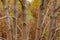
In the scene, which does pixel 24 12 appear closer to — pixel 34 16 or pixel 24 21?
pixel 24 21

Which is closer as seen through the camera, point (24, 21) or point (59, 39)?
point (24, 21)

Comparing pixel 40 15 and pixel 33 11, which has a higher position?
pixel 40 15

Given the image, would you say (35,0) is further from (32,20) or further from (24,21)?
(24,21)

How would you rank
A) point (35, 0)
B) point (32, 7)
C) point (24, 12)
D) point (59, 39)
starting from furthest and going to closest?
point (32, 7) < point (35, 0) < point (59, 39) < point (24, 12)

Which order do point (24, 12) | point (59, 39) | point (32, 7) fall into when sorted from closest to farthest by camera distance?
point (24, 12) < point (59, 39) < point (32, 7)

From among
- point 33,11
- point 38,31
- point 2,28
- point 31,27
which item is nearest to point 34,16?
point 33,11

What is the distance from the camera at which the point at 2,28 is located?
271 cm

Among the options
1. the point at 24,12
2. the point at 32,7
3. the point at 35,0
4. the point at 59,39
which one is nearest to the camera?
the point at 24,12

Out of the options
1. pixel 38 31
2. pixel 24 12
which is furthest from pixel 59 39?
pixel 24 12

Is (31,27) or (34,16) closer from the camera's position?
(31,27)

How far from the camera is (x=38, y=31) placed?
94 cm

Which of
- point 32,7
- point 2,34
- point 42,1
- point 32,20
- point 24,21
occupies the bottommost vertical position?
point 2,34

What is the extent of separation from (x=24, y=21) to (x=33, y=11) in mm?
1981

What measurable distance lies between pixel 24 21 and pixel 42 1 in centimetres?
14
